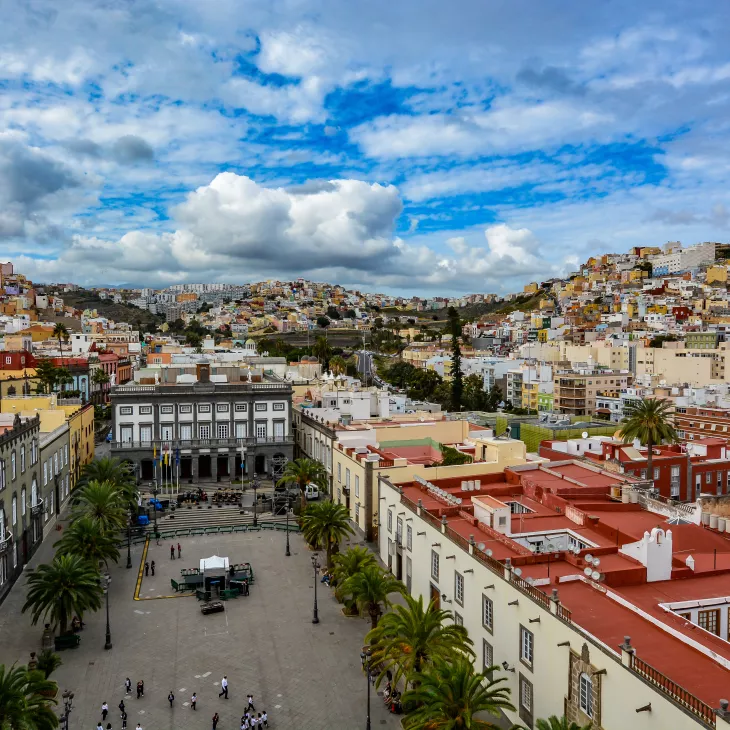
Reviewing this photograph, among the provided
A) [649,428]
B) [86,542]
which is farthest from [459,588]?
[649,428]

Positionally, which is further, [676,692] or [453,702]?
[453,702]

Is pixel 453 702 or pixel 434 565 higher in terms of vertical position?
pixel 453 702

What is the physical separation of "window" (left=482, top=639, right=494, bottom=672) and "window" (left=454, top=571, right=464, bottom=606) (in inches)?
91.3

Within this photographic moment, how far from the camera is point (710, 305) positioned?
175375 mm

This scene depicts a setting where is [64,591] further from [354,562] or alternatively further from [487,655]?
[487,655]

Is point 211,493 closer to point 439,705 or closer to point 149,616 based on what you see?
point 149,616

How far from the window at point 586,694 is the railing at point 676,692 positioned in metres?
2.18

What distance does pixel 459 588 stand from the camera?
87.3 feet

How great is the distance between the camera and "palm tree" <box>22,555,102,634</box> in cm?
2898

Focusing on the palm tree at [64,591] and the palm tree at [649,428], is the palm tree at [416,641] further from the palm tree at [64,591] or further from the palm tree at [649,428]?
the palm tree at [649,428]

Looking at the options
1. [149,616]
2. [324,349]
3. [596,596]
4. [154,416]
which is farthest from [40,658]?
[324,349]

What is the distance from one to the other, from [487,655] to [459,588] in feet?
10.2

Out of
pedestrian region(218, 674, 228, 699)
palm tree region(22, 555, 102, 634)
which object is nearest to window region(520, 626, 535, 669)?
pedestrian region(218, 674, 228, 699)

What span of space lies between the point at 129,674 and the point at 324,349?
114 metres
